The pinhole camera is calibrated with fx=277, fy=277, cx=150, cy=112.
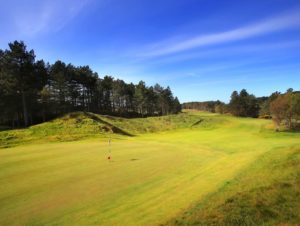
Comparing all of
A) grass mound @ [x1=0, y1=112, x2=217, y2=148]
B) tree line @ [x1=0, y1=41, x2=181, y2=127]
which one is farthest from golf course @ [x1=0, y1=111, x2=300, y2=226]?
tree line @ [x1=0, y1=41, x2=181, y2=127]

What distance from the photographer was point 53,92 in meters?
70.8

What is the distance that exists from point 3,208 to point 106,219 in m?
4.64

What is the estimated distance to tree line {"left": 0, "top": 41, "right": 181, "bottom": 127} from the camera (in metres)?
52.9

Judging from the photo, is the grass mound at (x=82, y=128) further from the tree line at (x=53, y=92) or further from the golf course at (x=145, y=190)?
the golf course at (x=145, y=190)

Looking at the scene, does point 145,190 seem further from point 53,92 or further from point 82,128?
point 53,92

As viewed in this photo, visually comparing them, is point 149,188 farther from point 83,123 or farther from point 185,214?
point 83,123

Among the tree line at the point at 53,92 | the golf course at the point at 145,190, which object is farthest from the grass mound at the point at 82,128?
the golf course at the point at 145,190

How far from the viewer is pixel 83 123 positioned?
53594 mm

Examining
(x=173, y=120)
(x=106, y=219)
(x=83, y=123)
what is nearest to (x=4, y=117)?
(x=83, y=123)

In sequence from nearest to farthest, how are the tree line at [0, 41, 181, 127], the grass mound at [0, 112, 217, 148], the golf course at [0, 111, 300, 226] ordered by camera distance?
the golf course at [0, 111, 300, 226] < the grass mound at [0, 112, 217, 148] < the tree line at [0, 41, 181, 127]

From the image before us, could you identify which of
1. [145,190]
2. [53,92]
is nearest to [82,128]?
[53,92]

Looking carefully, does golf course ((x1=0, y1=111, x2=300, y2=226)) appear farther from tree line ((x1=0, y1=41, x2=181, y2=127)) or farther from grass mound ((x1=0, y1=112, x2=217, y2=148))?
tree line ((x1=0, y1=41, x2=181, y2=127))

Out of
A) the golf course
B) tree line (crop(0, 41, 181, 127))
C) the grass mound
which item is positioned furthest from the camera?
tree line (crop(0, 41, 181, 127))

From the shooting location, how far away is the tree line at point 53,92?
2084 inches
